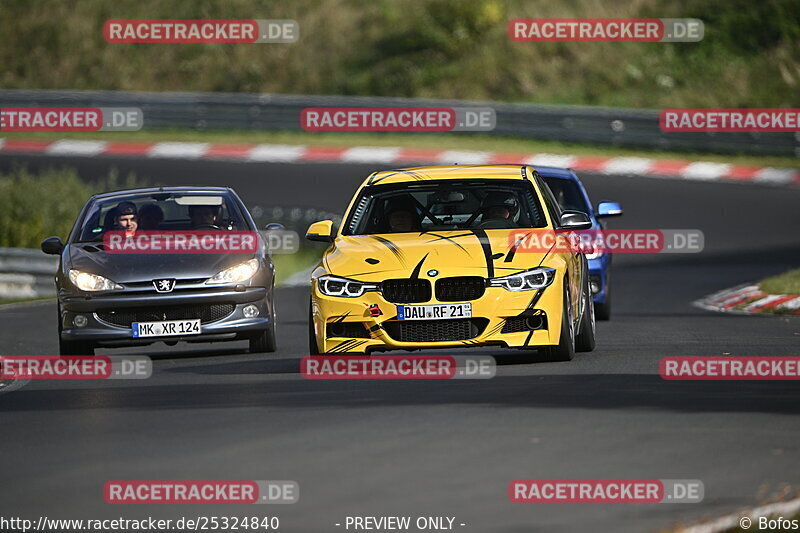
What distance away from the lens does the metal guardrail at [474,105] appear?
113ft

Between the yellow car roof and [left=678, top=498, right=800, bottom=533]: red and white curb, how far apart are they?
688 centimetres

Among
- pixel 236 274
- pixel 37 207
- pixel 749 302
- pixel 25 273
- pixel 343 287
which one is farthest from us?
pixel 37 207

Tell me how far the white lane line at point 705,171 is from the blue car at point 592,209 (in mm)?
14669

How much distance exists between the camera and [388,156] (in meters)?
35.4

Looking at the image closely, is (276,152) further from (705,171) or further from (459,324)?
(459,324)

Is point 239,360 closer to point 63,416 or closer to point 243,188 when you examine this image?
point 63,416

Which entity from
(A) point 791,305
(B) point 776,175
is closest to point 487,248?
(A) point 791,305

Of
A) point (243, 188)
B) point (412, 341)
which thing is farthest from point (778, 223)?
point (412, 341)

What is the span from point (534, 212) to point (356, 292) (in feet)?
6.07

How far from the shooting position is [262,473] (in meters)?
8.49

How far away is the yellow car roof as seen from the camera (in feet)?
45.9

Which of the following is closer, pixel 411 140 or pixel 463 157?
pixel 463 157

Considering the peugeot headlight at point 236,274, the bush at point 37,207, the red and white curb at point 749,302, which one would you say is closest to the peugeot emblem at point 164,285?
the peugeot headlight at point 236,274

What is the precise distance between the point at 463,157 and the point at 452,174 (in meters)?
20.3
